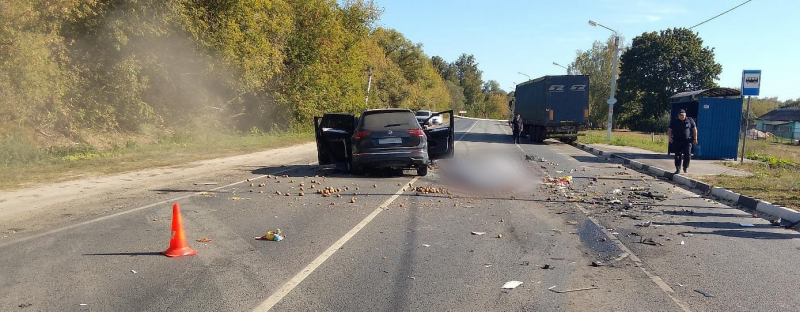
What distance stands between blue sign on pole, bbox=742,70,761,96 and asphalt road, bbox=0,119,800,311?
324 inches

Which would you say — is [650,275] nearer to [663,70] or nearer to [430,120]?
[430,120]

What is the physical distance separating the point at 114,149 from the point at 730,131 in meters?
21.2

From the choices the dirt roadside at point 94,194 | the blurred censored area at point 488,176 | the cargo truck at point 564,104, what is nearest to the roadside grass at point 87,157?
the dirt roadside at point 94,194

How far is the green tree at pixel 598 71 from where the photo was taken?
69.4 m

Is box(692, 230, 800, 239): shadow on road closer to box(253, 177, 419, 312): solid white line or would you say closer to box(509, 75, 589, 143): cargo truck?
box(253, 177, 419, 312): solid white line

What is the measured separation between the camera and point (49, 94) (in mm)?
17469

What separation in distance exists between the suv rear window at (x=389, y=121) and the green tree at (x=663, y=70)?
5301 centimetres

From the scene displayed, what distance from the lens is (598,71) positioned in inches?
2847

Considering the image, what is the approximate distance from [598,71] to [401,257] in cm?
7220

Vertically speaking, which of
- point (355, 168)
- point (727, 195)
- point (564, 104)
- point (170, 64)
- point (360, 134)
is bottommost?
point (727, 195)

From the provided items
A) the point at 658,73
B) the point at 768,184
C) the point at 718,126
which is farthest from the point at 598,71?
the point at 768,184

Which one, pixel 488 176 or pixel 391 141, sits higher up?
pixel 391 141

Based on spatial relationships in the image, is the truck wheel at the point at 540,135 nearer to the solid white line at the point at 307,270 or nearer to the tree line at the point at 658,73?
the solid white line at the point at 307,270

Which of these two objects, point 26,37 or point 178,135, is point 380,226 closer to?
point 26,37
